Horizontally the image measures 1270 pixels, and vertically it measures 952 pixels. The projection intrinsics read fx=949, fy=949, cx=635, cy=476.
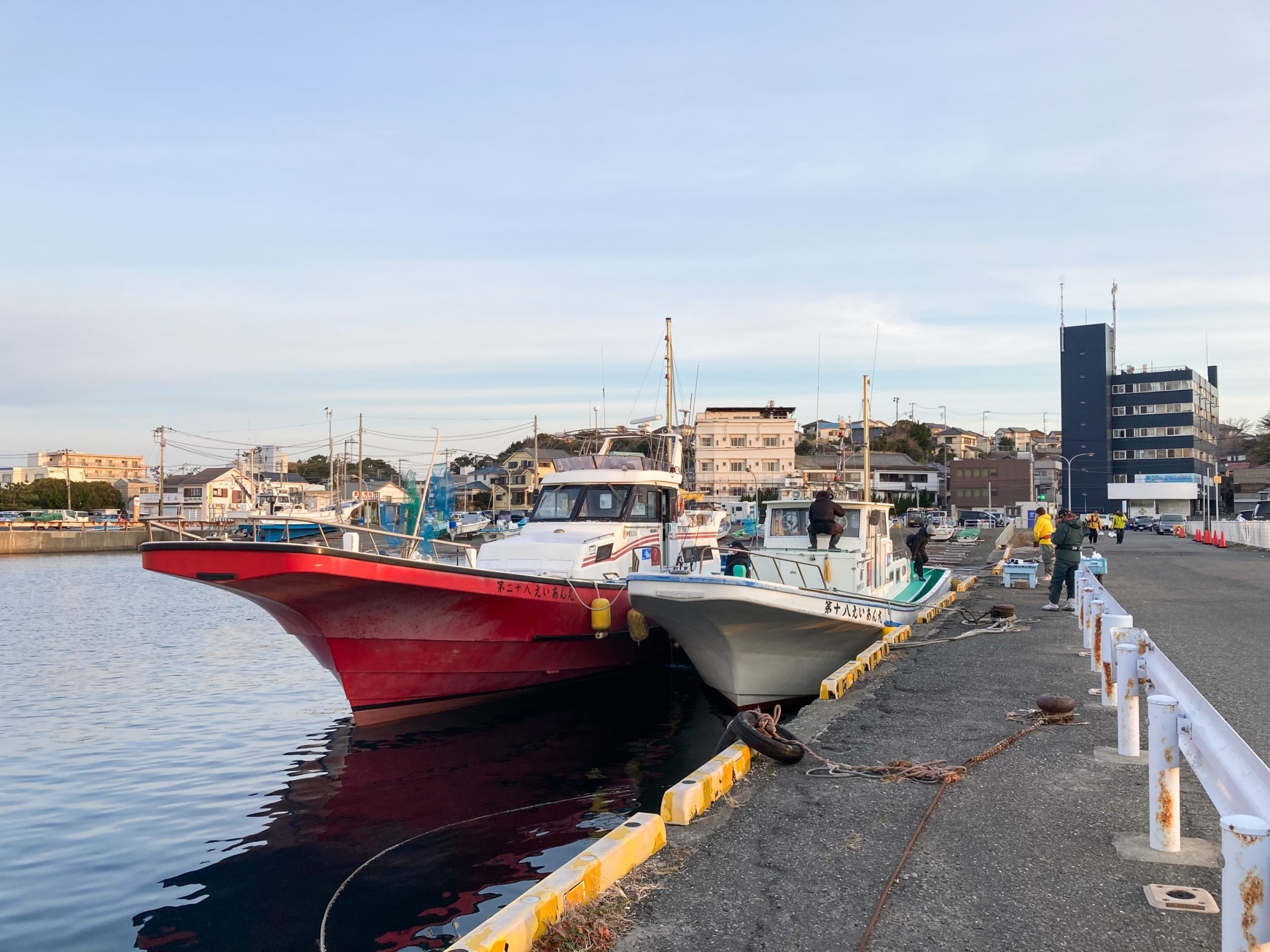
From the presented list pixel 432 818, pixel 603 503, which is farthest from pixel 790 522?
pixel 432 818

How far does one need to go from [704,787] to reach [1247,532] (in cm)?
4254

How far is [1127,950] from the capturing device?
4105 millimetres

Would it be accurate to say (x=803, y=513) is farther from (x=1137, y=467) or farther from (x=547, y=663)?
(x=1137, y=467)

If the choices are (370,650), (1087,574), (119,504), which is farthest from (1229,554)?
(119,504)

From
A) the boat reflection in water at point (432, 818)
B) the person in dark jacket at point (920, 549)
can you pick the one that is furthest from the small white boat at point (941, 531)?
the boat reflection in water at point (432, 818)

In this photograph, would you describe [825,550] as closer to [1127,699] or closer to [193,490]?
[1127,699]

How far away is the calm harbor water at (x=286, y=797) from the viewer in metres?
7.54

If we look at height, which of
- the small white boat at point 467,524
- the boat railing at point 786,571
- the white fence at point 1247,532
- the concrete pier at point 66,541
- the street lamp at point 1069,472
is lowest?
the concrete pier at point 66,541

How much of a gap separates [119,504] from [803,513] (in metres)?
97.3

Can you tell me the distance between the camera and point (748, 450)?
91.6 metres

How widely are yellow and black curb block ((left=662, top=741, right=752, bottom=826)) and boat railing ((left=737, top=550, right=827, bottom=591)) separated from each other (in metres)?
7.39

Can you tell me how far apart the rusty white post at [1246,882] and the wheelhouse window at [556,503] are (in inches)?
571

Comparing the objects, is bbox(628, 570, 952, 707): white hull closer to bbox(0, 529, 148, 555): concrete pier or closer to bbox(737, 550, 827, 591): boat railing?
bbox(737, 550, 827, 591): boat railing

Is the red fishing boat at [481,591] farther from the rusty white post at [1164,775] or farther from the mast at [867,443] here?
the rusty white post at [1164,775]
